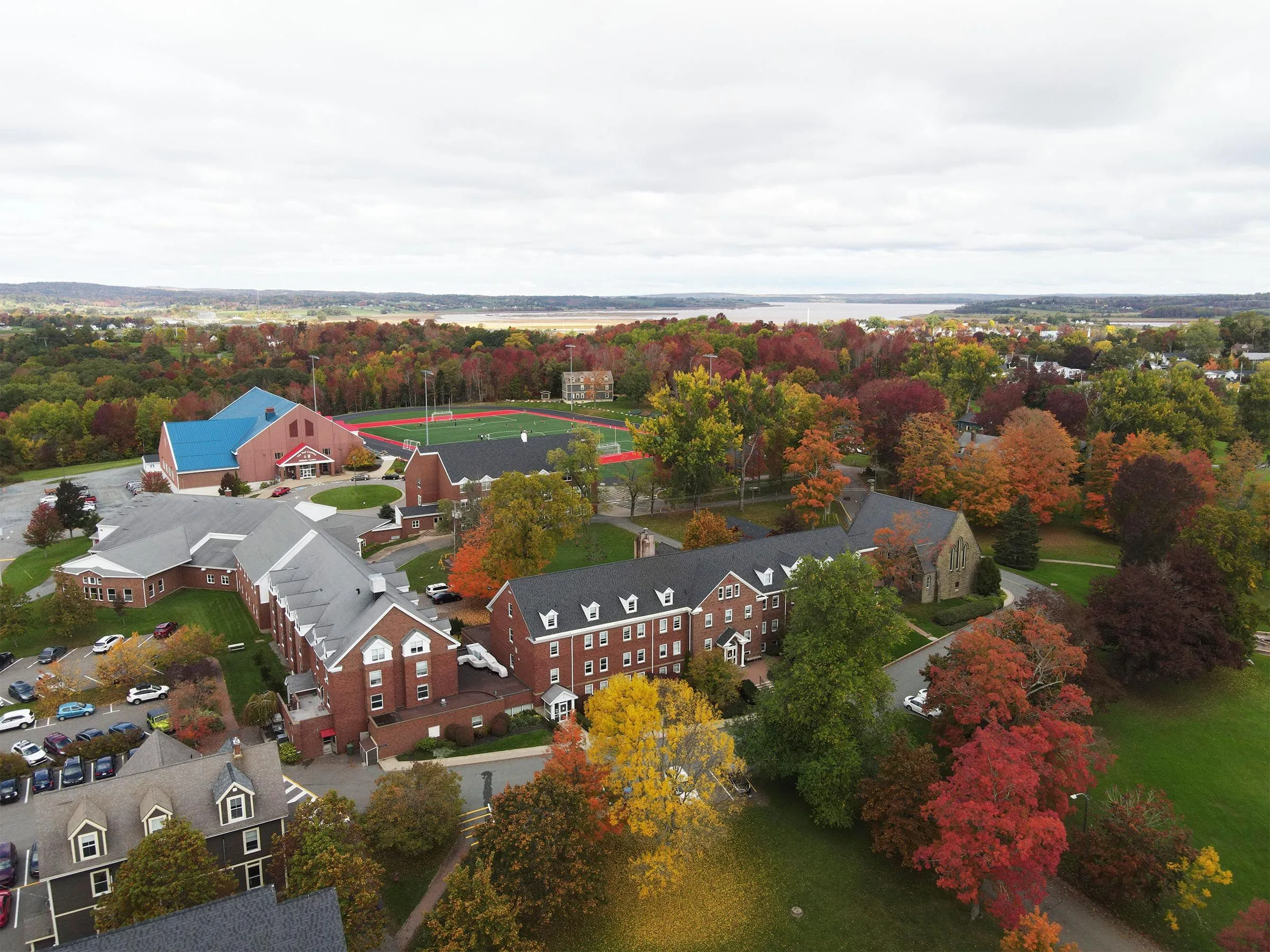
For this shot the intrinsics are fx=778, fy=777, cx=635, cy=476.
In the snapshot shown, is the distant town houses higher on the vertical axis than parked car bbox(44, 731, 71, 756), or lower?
higher

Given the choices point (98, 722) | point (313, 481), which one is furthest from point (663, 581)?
point (313, 481)

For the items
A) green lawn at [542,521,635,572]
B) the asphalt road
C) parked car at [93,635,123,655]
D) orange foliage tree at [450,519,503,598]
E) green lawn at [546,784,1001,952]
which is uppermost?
orange foliage tree at [450,519,503,598]

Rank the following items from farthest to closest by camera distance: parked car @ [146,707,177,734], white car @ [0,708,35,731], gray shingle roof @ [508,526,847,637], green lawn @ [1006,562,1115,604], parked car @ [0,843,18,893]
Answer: green lawn @ [1006,562,1115,604], gray shingle roof @ [508,526,847,637], white car @ [0,708,35,731], parked car @ [146,707,177,734], parked car @ [0,843,18,893]

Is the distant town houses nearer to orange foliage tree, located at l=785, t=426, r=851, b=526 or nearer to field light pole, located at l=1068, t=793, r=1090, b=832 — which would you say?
orange foliage tree, located at l=785, t=426, r=851, b=526

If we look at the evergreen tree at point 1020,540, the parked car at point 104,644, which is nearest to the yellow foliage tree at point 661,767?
the parked car at point 104,644

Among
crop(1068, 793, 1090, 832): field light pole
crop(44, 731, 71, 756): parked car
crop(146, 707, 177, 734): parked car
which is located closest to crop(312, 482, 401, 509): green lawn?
crop(146, 707, 177, 734): parked car

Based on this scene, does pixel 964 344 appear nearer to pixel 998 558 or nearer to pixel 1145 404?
pixel 1145 404

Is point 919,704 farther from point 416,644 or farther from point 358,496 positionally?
point 358,496
